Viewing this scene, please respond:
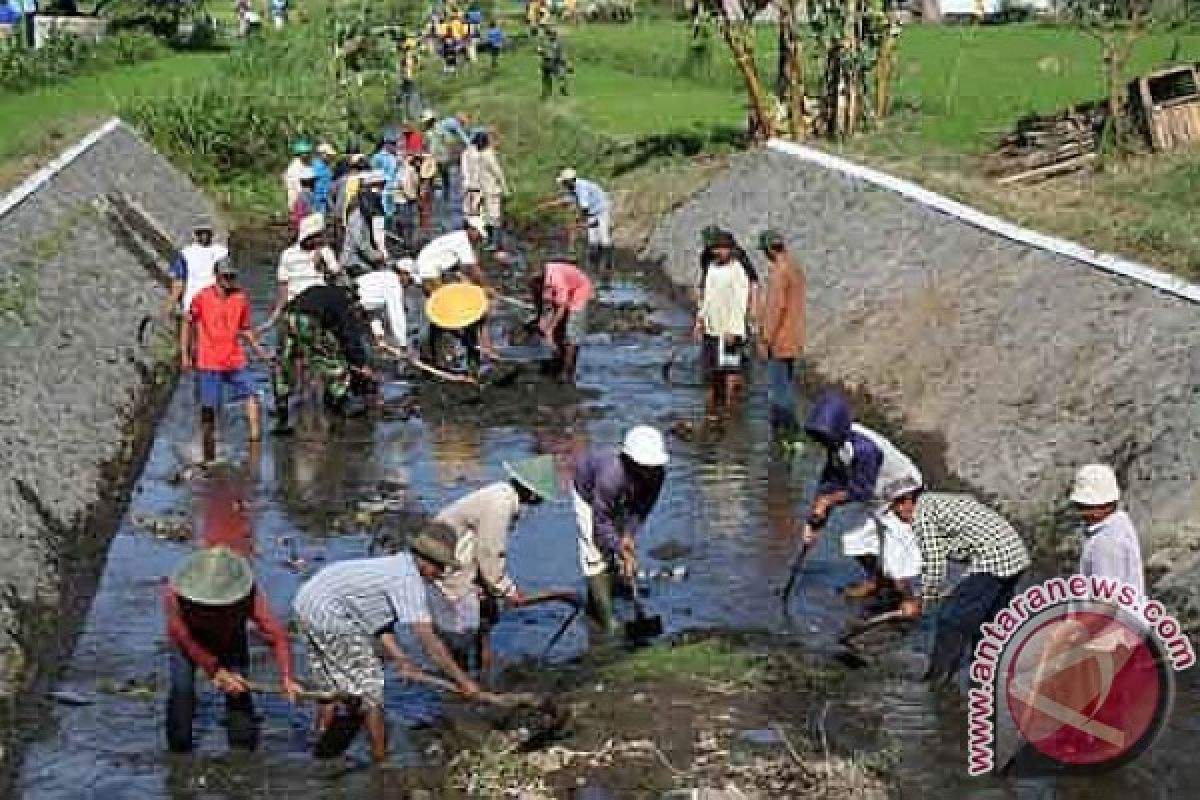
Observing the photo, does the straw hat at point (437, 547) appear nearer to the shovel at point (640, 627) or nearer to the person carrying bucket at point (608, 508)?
the person carrying bucket at point (608, 508)

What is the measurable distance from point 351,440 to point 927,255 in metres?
7.12

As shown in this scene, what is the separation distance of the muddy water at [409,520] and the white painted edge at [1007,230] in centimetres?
314

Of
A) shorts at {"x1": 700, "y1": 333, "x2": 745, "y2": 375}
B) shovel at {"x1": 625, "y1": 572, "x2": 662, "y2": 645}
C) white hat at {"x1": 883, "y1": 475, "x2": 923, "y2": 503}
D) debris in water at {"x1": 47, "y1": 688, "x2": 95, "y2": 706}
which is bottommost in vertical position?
debris in water at {"x1": 47, "y1": 688, "x2": 95, "y2": 706}

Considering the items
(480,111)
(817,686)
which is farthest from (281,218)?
(817,686)

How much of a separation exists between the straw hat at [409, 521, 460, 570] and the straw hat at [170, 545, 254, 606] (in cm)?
92

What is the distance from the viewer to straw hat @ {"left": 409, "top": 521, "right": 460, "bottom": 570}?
10898 mm

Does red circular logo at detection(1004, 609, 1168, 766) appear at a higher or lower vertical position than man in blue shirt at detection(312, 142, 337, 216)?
higher

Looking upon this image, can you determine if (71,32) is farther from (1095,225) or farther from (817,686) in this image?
(817,686)

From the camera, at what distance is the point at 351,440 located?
19.6m

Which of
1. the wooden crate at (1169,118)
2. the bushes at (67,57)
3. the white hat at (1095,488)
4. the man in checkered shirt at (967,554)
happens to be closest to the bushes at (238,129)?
the bushes at (67,57)

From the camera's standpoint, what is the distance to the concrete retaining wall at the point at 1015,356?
14.9 m

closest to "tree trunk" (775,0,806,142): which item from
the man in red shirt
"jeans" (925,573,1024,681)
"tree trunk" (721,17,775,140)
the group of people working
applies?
"tree trunk" (721,17,775,140)

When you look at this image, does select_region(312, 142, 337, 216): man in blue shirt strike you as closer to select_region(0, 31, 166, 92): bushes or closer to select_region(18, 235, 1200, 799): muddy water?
select_region(18, 235, 1200, 799): muddy water

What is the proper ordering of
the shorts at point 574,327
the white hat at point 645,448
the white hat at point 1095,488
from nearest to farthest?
the white hat at point 1095,488 → the white hat at point 645,448 → the shorts at point 574,327
